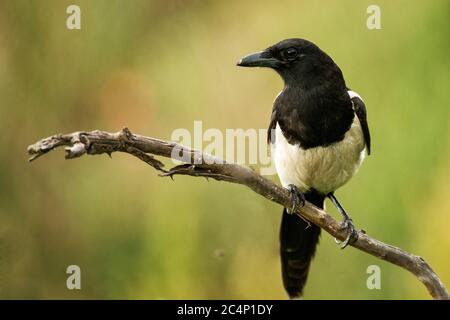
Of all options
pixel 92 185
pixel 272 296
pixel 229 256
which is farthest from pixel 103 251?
pixel 272 296

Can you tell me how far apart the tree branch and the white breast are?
1.34ft

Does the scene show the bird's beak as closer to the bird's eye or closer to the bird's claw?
the bird's eye

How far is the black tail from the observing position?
4238 millimetres

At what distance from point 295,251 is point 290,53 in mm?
1142

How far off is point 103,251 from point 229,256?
2.69 feet

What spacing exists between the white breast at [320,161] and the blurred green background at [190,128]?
2.09 feet

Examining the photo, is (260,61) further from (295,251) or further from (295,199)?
(295,251)

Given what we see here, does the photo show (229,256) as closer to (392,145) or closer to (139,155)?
(392,145)

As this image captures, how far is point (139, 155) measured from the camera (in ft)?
9.42

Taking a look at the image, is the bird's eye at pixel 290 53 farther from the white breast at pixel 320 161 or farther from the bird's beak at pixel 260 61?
the white breast at pixel 320 161

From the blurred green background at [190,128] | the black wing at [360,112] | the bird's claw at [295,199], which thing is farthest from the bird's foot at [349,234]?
the blurred green background at [190,128]

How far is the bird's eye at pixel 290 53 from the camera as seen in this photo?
3890 millimetres

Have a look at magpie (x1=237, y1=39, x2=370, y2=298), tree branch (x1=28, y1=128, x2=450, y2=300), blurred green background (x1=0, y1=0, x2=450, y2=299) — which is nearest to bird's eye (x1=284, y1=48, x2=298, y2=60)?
magpie (x1=237, y1=39, x2=370, y2=298)

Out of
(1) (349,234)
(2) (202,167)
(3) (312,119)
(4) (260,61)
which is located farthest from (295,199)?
(4) (260,61)
